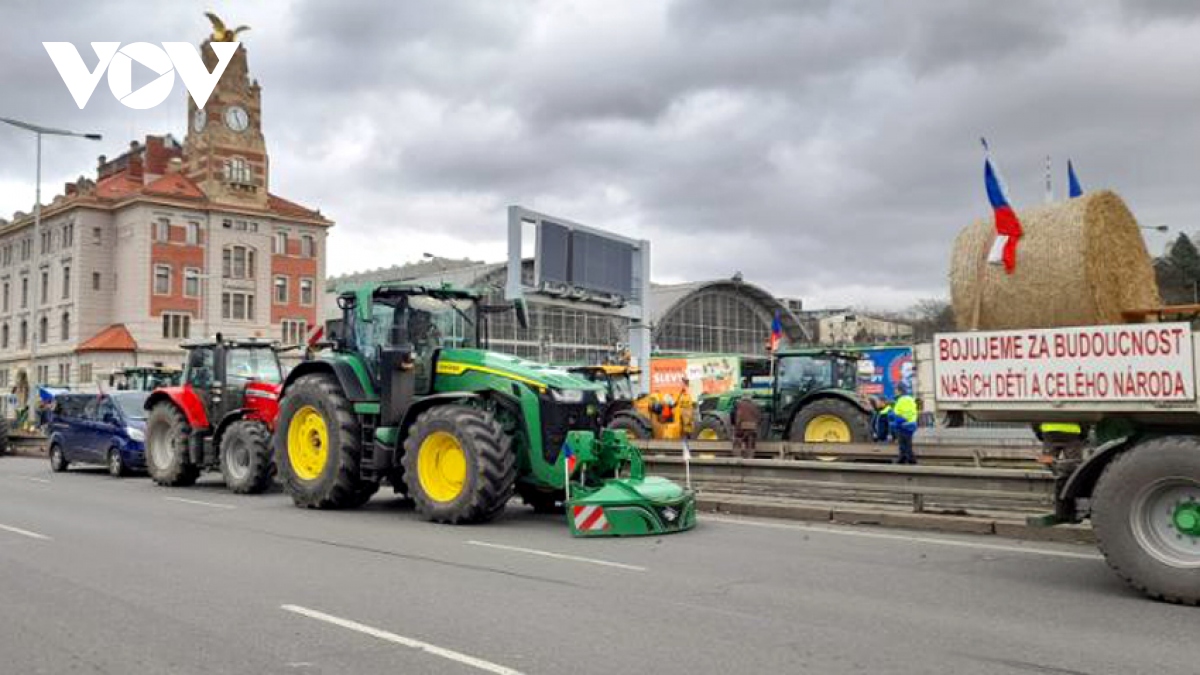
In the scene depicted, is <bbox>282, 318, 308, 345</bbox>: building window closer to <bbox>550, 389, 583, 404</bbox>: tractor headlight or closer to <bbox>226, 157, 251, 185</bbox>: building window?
<bbox>226, 157, 251, 185</bbox>: building window

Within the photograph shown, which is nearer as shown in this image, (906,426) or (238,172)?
(906,426)

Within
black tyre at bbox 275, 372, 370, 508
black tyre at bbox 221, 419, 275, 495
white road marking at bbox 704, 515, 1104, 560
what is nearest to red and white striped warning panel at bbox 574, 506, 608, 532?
white road marking at bbox 704, 515, 1104, 560

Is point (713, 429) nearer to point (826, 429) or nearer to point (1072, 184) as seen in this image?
point (826, 429)

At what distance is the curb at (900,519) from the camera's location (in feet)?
34.2

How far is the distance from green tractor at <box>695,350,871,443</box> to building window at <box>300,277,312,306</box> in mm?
56917

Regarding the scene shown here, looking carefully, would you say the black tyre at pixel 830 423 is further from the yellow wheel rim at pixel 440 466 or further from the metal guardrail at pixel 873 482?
the yellow wheel rim at pixel 440 466

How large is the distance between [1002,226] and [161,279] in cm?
6953

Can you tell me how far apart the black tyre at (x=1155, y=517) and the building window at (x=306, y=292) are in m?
72.8

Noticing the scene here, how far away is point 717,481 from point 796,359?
7.74 meters

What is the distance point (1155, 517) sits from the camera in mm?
7508

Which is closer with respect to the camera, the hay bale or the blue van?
the hay bale

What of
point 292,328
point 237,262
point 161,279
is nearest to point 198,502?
point 161,279

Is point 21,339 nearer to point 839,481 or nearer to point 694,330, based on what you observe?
point 694,330

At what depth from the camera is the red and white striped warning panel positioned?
1098 centimetres
